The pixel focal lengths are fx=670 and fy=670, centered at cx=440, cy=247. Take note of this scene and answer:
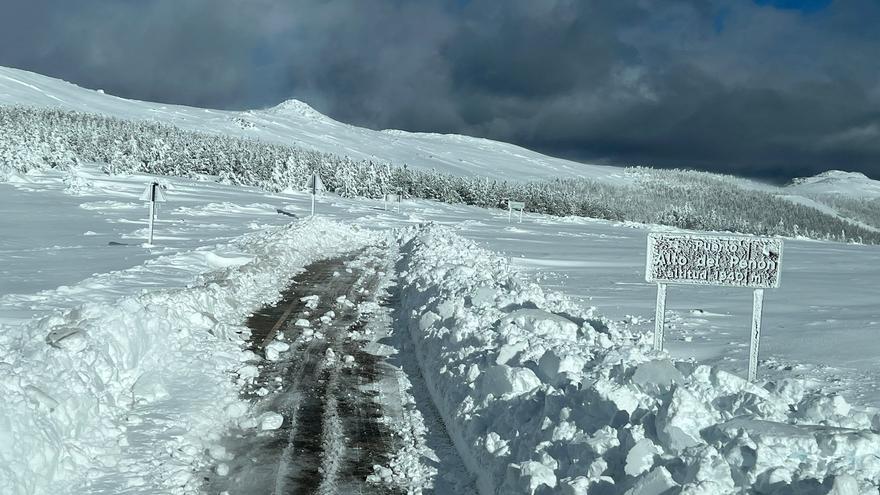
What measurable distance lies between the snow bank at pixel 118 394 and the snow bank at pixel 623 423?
106 inches

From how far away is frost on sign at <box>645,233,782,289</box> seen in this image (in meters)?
8.22

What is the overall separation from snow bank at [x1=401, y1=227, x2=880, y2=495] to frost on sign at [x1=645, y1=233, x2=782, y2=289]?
50.7 inches

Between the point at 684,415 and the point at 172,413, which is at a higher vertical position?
the point at 684,415

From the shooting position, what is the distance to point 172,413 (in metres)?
7.34

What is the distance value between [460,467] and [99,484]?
3.14 m

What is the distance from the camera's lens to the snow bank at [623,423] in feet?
14.0

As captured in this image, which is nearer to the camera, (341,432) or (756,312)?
(341,432)

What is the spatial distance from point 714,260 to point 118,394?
24.0 feet

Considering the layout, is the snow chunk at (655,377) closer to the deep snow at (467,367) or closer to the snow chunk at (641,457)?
the deep snow at (467,367)

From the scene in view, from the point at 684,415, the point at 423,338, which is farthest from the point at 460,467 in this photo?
the point at 423,338

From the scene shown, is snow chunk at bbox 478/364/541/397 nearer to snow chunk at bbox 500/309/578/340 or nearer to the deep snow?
the deep snow

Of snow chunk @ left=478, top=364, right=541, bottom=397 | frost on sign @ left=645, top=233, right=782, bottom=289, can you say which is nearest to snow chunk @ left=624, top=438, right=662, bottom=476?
snow chunk @ left=478, top=364, right=541, bottom=397

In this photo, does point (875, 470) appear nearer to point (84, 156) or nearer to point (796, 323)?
point (796, 323)

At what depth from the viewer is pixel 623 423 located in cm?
531
